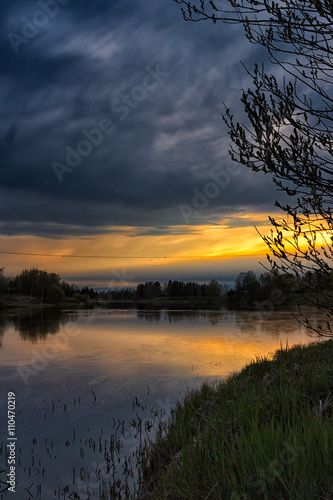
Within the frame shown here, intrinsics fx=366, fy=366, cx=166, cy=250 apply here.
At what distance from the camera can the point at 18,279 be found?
385 feet

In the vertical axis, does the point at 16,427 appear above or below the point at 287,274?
below

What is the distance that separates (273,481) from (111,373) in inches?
623

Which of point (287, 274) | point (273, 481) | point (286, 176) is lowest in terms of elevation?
point (273, 481)

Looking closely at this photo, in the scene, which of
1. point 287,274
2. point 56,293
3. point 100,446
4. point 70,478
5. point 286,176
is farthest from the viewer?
point 56,293

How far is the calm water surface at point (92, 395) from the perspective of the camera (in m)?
8.27

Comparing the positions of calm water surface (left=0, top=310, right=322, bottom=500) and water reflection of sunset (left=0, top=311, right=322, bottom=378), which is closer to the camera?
calm water surface (left=0, top=310, right=322, bottom=500)

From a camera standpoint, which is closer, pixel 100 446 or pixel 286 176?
pixel 286 176

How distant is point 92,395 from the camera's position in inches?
569

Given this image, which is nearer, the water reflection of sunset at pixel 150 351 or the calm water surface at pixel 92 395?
the calm water surface at pixel 92 395

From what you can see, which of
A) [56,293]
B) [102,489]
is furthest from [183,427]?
[56,293]

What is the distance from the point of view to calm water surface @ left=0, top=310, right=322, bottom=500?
8273mm

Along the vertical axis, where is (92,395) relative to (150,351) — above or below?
above

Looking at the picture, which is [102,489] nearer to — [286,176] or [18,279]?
[286,176]

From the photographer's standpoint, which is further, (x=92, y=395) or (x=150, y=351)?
(x=150, y=351)
